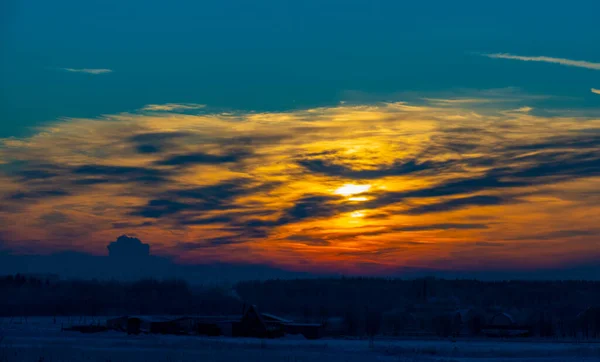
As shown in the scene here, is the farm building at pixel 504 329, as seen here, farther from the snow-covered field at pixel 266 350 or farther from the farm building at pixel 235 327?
the farm building at pixel 235 327

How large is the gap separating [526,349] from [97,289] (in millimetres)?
132882

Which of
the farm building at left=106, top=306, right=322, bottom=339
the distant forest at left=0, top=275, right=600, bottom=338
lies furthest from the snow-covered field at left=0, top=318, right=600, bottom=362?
the distant forest at left=0, top=275, right=600, bottom=338

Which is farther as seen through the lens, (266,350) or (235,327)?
(235,327)

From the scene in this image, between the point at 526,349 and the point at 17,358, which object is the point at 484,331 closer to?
the point at 526,349

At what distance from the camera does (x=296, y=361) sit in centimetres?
6272

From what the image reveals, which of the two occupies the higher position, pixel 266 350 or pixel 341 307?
pixel 341 307

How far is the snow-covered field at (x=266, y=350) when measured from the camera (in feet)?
207

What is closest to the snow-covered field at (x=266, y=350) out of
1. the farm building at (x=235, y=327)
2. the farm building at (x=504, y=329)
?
the farm building at (x=235, y=327)

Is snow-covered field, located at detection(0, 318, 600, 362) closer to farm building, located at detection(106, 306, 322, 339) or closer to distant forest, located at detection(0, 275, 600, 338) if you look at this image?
farm building, located at detection(106, 306, 322, 339)

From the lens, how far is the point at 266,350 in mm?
72938

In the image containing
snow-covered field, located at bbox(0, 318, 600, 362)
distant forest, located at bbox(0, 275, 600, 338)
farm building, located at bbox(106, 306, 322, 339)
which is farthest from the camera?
distant forest, located at bbox(0, 275, 600, 338)

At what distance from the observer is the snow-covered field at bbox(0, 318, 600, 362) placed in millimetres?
63219

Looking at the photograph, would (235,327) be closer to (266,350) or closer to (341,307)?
(266,350)

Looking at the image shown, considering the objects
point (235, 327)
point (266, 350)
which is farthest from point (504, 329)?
point (266, 350)
